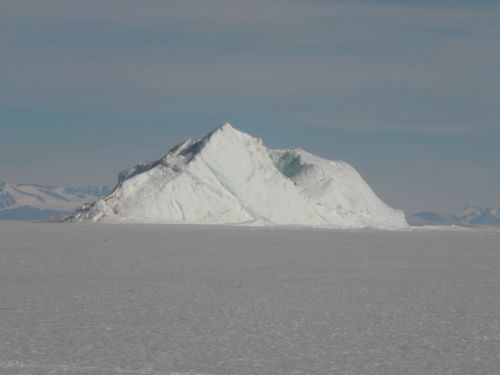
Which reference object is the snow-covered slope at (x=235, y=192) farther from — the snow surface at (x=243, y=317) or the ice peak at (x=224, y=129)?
the snow surface at (x=243, y=317)

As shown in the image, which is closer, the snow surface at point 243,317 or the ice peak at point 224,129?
the snow surface at point 243,317

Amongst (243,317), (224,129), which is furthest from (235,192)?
(243,317)

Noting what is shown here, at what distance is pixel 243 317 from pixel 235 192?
28069 mm

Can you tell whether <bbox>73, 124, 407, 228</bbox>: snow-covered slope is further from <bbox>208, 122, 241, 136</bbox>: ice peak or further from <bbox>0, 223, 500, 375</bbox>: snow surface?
<bbox>0, 223, 500, 375</bbox>: snow surface

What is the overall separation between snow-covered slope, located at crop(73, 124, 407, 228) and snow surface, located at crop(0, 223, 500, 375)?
19.0 metres

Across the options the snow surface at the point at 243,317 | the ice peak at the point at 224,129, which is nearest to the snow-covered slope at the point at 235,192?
the ice peak at the point at 224,129

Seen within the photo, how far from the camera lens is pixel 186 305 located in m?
8.33

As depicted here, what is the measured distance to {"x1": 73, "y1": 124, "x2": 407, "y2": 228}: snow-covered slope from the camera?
109ft

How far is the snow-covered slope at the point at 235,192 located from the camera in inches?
1313


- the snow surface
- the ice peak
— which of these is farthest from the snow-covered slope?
the snow surface

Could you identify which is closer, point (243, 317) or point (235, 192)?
point (243, 317)

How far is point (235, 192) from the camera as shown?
117 ft

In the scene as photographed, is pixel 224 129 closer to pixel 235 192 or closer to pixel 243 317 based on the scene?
pixel 235 192

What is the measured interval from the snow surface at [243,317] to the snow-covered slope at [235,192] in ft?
62.3
